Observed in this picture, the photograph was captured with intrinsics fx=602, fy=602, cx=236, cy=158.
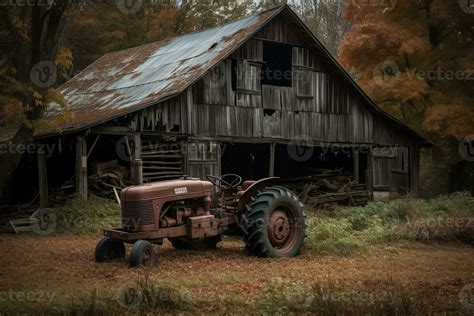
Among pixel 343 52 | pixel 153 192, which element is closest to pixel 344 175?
pixel 343 52

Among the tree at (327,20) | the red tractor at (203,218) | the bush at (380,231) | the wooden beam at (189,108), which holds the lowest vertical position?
the bush at (380,231)

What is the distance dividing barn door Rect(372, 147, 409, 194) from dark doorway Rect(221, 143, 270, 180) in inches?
172

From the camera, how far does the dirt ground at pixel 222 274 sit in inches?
264

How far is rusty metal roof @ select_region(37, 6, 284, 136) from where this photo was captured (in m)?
17.1

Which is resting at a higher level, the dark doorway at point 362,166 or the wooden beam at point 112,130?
the wooden beam at point 112,130

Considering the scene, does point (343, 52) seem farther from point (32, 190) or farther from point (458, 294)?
point (458, 294)

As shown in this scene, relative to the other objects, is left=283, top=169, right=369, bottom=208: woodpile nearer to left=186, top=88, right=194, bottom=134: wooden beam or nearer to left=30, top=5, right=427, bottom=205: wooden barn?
left=30, top=5, right=427, bottom=205: wooden barn

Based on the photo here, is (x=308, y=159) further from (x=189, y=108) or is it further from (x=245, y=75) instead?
(x=189, y=108)

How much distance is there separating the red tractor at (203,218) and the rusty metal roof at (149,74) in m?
6.29

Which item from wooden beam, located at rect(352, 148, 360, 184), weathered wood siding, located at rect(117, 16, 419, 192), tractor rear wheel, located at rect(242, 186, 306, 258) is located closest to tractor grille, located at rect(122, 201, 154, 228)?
tractor rear wheel, located at rect(242, 186, 306, 258)

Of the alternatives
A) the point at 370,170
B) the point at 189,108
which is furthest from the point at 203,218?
the point at 370,170

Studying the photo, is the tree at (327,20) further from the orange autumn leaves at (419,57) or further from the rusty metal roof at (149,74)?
the rusty metal roof at (149,74)

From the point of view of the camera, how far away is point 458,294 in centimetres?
718

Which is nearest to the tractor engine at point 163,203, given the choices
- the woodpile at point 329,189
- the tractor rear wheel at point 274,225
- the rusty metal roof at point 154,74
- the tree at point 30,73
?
the tractor rear wheel at point 274,225
